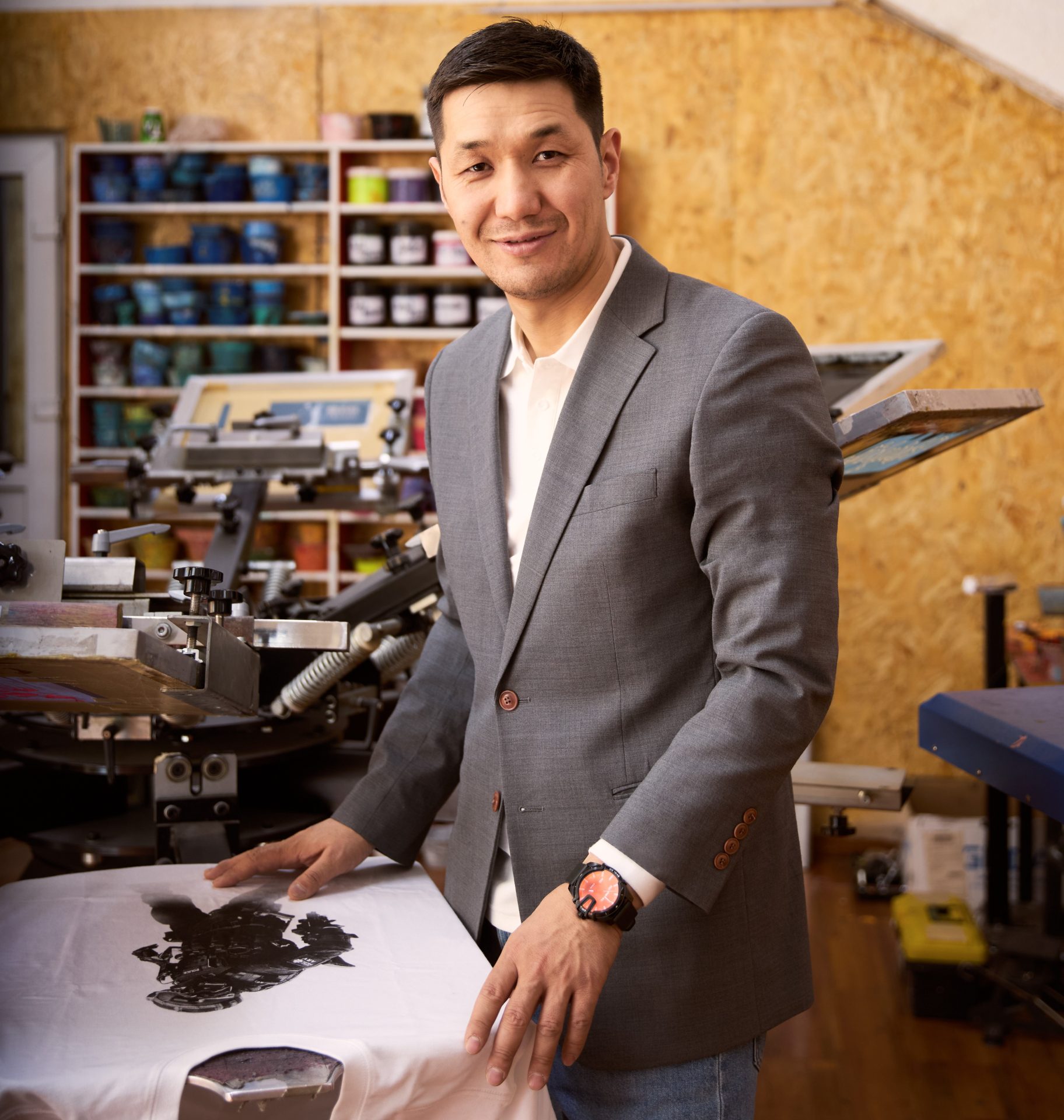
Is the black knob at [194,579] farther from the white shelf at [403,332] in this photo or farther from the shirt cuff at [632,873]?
the white shelf at [403,332]

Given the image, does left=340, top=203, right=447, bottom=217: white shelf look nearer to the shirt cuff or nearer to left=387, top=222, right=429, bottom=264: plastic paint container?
left=387, top=222, right=429, bottom=264: plastic paint container

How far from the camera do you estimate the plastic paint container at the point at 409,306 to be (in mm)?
4309

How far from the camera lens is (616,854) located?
36.2 inches

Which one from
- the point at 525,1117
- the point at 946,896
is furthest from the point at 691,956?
the point at 946,896

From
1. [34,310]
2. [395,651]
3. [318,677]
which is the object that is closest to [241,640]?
[318,677]

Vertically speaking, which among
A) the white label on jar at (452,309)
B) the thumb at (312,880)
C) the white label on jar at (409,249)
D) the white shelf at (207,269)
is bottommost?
the thumb at (312,880)

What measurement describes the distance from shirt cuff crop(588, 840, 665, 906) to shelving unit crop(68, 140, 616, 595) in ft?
11.2

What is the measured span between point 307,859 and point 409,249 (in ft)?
11.1

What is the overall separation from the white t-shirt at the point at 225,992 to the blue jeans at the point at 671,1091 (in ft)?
0.55

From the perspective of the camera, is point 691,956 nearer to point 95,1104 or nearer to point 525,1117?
point 525,1117

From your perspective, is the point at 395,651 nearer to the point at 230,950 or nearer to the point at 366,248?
the point at 230,950

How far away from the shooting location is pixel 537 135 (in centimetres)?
106

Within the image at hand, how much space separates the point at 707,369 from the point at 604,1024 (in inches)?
23.1

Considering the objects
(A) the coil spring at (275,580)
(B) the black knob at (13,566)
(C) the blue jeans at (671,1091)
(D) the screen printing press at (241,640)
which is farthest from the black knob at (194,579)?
(A) the coil spring at (275,580)
